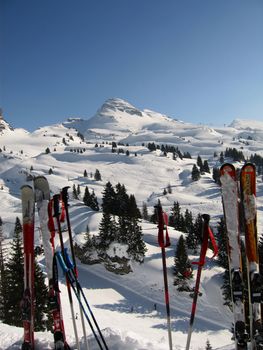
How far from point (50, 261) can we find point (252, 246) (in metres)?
5.66

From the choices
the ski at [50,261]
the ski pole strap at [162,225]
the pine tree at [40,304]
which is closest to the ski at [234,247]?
the ski pole strap at [162,225]

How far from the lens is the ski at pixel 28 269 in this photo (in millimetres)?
8945

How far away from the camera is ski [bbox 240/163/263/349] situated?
8.24 metres

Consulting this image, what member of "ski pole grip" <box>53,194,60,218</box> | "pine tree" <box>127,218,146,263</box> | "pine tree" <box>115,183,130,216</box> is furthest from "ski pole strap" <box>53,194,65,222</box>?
"pine tree" <box>115,183,130,216</box>

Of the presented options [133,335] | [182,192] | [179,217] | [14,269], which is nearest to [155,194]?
[182,192]

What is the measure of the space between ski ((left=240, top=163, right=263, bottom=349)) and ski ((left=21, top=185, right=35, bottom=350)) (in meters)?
5.84

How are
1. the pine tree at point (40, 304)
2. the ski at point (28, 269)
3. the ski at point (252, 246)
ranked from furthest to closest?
the pine tree at point (40, 304)
the ski at point (28, 269)
the ski at point (252, 246)

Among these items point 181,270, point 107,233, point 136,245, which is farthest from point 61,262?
point 107,233

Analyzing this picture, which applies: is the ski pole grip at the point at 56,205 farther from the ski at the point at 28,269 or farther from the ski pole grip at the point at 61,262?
the ski at the point at 28,269

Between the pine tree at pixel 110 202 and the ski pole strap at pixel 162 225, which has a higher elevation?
the ski pole strap at pixel 162 225

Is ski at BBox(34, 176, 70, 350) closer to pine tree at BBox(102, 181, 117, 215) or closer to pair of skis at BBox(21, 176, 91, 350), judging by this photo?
pair of skis at BBox(21, 176, 91, 350)

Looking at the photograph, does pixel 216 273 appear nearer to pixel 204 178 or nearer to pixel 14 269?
pixel 14 269

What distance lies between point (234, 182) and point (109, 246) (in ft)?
169

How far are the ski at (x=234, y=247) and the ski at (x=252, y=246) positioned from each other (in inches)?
8.8
